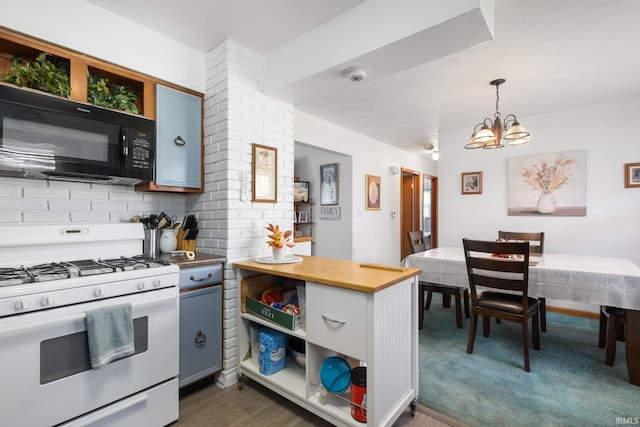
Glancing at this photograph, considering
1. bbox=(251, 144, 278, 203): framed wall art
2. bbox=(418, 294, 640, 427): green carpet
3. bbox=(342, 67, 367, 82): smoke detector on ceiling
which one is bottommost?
bbox=(418, 294, 640, 427): green carpet

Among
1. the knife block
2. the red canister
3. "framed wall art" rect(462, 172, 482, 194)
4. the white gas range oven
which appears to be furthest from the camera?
"framed wall art" rect(462, 172, 482, 194)

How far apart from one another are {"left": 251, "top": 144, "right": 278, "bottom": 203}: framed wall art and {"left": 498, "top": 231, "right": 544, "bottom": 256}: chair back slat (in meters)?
2.68

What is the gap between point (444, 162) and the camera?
4.57 metres

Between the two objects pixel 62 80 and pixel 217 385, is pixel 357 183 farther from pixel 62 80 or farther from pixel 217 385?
pixel 62 80

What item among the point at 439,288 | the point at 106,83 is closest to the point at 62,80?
the point at 106,83

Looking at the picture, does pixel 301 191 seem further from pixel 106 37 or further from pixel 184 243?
pixel 106 37

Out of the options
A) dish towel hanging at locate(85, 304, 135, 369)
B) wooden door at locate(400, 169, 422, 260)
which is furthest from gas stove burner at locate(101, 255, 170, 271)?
wooden door at locate(400, 169, 422, 260)

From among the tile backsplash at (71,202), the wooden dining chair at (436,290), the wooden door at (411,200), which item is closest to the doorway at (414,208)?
the wooden door at (411,200)

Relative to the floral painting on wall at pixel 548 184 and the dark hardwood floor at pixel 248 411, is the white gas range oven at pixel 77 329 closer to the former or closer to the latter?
the dark hardwood floor at pixel 248 411

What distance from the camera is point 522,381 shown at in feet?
6.96

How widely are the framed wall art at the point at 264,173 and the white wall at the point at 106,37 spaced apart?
0.67 metres

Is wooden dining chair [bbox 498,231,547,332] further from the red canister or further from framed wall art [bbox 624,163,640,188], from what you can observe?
the red canister

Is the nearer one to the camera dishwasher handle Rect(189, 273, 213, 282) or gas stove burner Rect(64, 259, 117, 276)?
gas stove burner Rect(64, 259, 117, 276)

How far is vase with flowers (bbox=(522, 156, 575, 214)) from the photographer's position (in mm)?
3711
